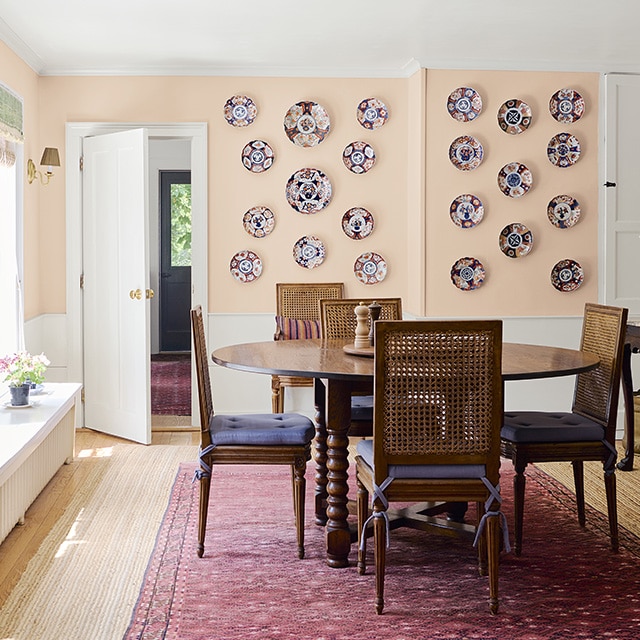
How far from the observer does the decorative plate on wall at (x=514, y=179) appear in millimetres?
5664

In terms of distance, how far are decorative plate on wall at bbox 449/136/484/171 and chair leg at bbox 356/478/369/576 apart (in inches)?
119

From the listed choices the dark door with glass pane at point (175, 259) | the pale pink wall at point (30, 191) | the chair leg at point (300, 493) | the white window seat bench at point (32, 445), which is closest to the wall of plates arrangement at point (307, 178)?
the pale pink wall at point (30, 191)

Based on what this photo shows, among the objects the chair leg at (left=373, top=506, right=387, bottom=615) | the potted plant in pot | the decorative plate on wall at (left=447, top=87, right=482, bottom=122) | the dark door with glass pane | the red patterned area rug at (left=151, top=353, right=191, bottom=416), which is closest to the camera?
the chair leg at (left=373, top=506, right=387, bottom=615)

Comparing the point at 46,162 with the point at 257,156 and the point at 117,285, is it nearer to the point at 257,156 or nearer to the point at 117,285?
the point at 117,285

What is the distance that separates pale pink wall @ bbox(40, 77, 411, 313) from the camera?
5.73 m

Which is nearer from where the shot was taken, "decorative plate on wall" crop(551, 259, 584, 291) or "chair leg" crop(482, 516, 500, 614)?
"chair leg" crop(482, 516, 500, 614)

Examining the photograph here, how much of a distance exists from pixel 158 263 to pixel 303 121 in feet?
13.8

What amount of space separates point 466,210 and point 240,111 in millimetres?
1597

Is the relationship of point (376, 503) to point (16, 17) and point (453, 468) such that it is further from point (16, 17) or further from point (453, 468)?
point (16, 17)

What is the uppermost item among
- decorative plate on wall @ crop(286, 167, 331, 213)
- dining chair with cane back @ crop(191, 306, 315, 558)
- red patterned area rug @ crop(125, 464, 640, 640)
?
decorative plate on wall @ crop(286, 167, 331, 213)

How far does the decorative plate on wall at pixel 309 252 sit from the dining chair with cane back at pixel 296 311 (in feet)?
0.49

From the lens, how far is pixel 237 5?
14.2ft

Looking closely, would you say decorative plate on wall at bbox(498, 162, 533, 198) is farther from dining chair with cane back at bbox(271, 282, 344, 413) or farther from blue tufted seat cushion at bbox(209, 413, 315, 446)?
blue tufted seat cushion at bbox(209, 413, 315, 446)

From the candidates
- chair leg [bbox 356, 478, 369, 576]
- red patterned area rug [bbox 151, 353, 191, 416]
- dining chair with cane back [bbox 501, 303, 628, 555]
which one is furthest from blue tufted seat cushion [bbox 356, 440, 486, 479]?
red patterned area rug [bbox 151, 353, 191, 416]
